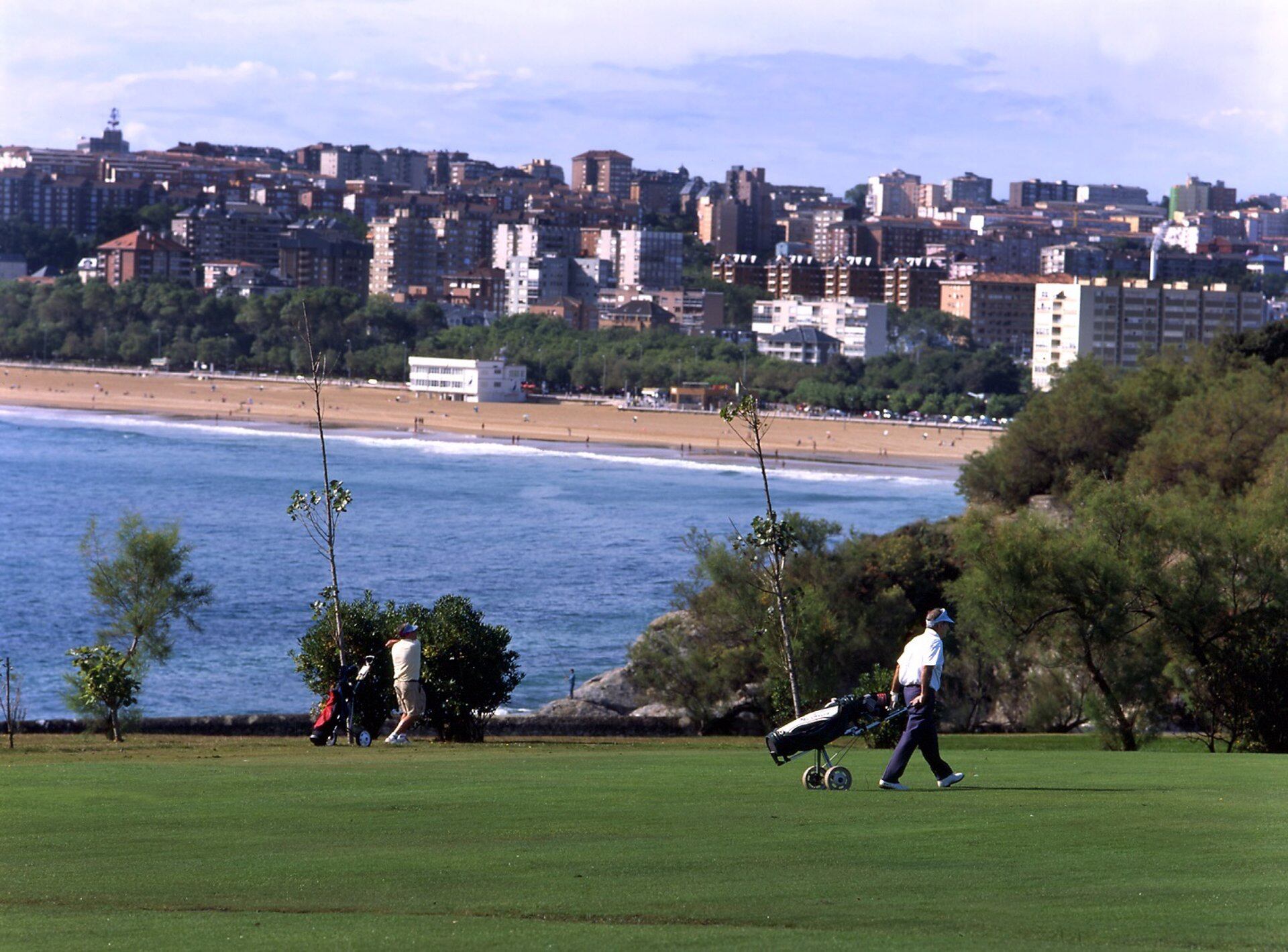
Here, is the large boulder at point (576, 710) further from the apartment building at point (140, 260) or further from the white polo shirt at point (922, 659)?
the apartment building at point (140, 260)

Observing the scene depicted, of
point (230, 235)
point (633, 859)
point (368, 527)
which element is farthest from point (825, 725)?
point (230, 235)

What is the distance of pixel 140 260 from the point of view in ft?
482

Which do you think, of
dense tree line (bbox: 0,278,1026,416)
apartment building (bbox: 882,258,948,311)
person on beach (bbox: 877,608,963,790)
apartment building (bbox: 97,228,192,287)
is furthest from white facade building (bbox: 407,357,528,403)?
Result: person on beach (bbox: 877,608,963,790)

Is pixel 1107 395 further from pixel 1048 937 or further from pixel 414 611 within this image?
pixel 1048 937

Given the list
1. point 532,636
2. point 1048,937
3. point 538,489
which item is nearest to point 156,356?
point 538,489

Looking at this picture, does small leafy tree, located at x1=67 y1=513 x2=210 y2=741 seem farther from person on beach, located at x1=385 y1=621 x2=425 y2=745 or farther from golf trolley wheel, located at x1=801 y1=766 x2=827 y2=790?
golf trolley wheel, located at x1=801 y1=766 x2=827 y2=790

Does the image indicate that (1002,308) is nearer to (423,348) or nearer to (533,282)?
(533,282)

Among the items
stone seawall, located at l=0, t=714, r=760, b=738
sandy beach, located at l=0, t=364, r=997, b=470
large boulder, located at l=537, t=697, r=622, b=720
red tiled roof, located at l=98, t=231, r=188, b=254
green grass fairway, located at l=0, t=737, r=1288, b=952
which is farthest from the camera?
red tiled roof, located at l=98, t=231, r=188, b=254

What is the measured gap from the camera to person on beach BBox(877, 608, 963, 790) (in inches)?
324

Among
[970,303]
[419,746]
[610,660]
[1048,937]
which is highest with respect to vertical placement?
[970,303]

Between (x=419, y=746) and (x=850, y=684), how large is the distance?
12.8 m

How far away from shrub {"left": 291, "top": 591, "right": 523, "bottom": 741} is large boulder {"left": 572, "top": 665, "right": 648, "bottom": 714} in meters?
9.93

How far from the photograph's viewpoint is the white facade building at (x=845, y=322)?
402ft

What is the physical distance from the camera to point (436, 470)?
69188mm
